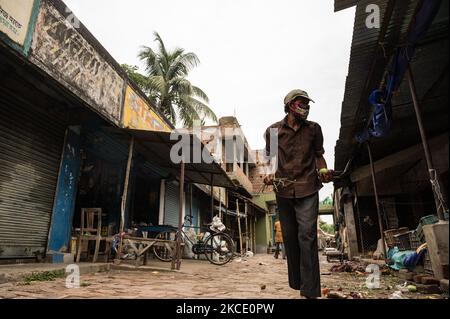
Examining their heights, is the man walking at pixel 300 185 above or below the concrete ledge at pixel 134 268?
above

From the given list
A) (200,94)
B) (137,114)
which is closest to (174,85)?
(200,94)

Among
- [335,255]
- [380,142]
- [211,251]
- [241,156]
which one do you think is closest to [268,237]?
[241,156]

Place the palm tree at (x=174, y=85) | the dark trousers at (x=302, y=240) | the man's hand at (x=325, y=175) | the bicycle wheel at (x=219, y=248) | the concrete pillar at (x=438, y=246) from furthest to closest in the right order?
the palm tree at (x=174, y=85) < the bicycle wheel at (x=219, y=248) < the concrete pillar at (x=438, y=246) < the man's hand at (x=325, y=175) < the dark trousers at (x=302, y=240)

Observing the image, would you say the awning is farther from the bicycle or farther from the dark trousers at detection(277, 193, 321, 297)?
the dark trousers at detection(277, 193, 321, 297)

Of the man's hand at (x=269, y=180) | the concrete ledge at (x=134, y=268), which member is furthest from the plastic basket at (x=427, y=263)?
the concrete ledge at (x=134, y=268)

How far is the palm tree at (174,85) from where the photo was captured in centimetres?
1858

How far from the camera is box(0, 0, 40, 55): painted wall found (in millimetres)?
4336

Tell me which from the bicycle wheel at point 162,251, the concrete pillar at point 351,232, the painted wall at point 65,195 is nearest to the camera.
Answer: the painted wall at point 65,195

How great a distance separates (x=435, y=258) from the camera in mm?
3266

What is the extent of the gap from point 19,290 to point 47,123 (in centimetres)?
397

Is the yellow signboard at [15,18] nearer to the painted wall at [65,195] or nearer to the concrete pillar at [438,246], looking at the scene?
the painted wall at [65,195]

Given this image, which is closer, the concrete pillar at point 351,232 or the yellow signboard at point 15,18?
the yellow signboard at point 15,18

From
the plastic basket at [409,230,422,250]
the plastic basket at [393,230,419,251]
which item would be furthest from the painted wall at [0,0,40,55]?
the plastic basket at [393,230,419,251]

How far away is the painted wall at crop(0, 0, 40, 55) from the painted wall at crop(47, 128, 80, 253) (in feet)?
8.93
